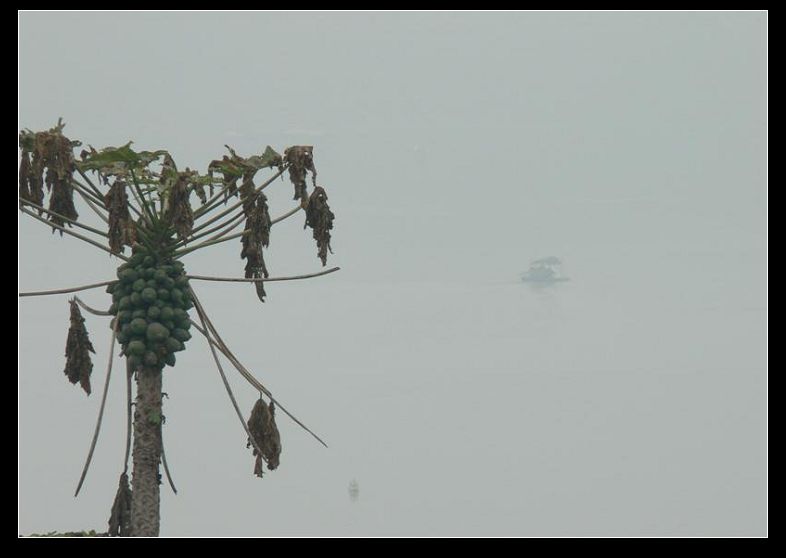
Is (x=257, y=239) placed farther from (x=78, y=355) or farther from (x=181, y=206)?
(x=78, y=355)

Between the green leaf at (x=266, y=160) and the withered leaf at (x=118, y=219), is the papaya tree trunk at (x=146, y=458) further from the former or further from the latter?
the green leaf at (x=266, y=160)

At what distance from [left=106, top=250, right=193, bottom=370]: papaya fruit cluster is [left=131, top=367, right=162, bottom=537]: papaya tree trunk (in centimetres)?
45

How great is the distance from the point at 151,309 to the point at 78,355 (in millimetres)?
2095

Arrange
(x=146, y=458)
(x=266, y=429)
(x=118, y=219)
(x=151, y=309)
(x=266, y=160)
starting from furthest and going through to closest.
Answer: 1. (x=266, y=429)
2. (x=266, y=160)
3. (x=146, y=458)
4. (x=151, y=309)
5. (x=118, y=219)

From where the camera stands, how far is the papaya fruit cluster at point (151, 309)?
22.2 metres

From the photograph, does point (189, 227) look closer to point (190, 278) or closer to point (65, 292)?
point (190, 278)

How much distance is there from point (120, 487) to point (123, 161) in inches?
216

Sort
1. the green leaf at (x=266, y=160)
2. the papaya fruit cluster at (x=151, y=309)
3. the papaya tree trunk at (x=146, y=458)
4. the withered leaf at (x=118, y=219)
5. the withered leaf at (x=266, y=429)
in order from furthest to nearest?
1. the withered leaf at (x=266, y=429)
2. the green leaf at (x=266, y=160)
3. the papaya tree trunk at (x=146, y=458)
4. the papaya fruit cluster at (x=151, y=309)
5. the withered leaf at (x=118, y=219)

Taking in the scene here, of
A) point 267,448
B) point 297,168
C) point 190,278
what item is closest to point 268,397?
point 267,448

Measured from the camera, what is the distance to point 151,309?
22.2 metres

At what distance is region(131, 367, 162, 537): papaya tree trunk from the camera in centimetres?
2261

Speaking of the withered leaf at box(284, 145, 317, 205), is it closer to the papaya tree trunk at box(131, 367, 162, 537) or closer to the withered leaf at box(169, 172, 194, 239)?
the withered leaf at box(169, 172, 194, 239)

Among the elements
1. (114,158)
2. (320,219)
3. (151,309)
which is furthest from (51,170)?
(320,219)

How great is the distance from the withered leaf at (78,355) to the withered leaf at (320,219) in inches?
166
